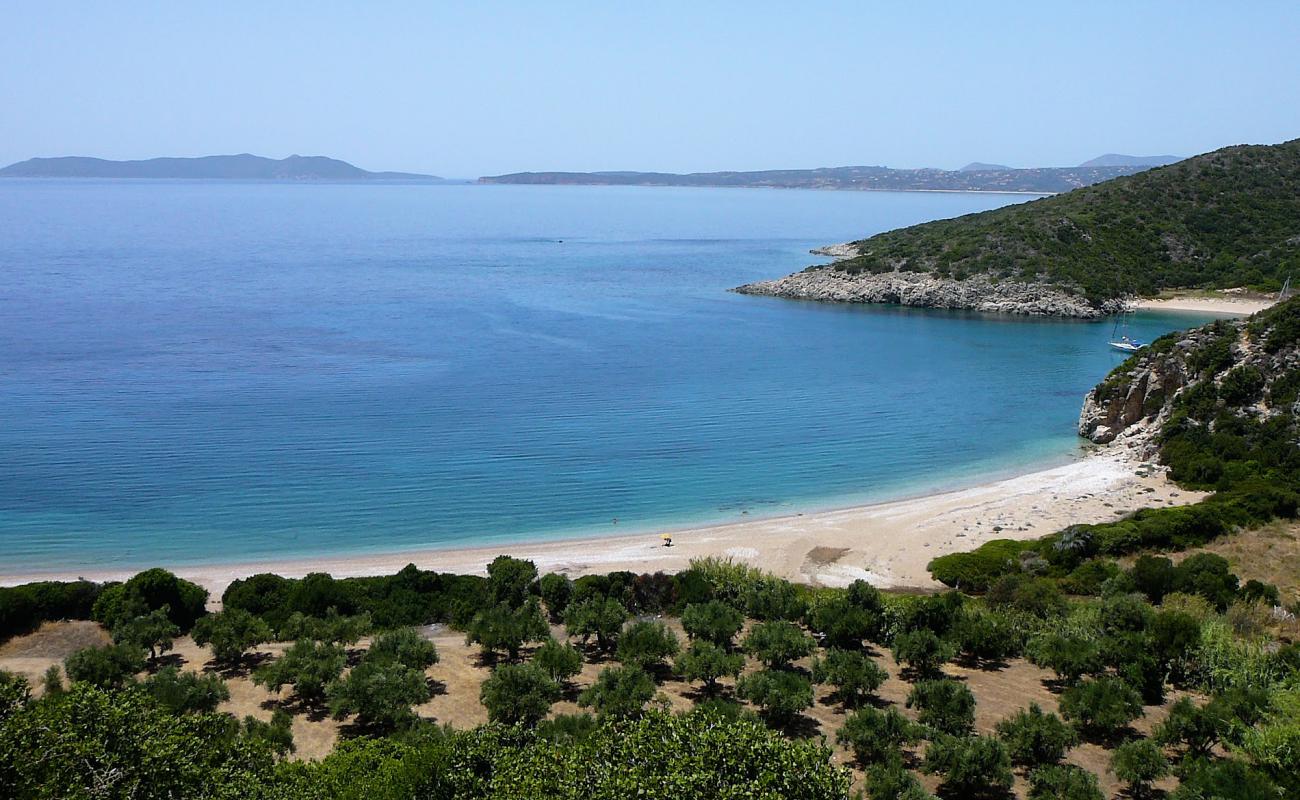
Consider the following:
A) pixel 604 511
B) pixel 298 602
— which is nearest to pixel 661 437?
pixel 604 511

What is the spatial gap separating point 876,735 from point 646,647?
6.23 m

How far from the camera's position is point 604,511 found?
38.6m

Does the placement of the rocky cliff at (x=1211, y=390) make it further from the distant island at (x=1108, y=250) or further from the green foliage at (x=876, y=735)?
the distant island at (x=1108, y=250)

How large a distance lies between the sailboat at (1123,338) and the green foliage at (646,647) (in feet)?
186

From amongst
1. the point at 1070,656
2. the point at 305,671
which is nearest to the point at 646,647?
the point at 305,671

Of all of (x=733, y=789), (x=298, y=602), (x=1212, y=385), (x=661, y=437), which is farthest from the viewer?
(x=661, y=437)

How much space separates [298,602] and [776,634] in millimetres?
13615

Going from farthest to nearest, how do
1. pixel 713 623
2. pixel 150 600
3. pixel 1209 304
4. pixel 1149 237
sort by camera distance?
pixel 1149 237
pixel 1209 304
pixel 150 600
pixel 713 623

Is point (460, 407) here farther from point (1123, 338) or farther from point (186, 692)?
point (1123, 338)

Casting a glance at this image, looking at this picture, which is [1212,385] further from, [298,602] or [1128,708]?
[298,602]

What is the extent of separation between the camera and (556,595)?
1082 inches

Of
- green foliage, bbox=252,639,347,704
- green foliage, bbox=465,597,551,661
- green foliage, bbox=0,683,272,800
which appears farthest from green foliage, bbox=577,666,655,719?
green foliage, bbox=0,683,272,800

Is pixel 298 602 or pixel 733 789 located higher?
pixel 733 789

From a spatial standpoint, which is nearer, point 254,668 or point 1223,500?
point 254,668
